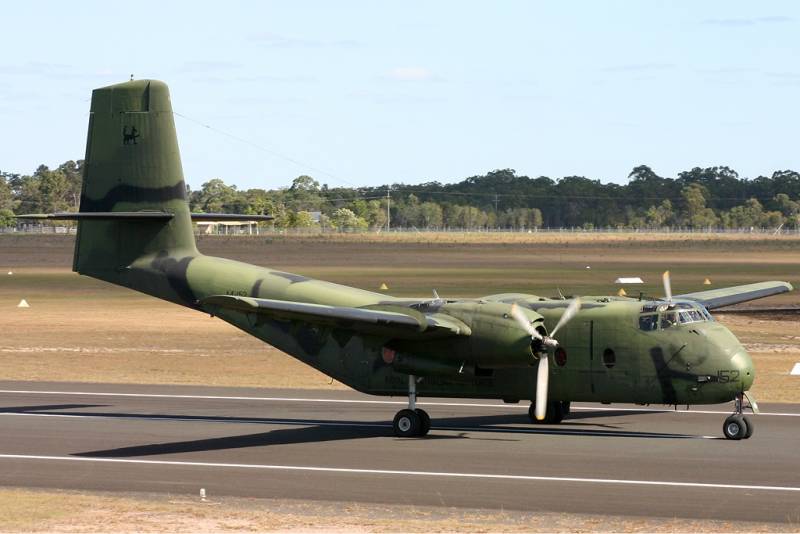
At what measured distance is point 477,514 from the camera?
19.1 meters

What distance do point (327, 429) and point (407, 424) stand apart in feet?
7.53

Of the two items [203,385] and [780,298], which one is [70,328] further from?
[780,298]

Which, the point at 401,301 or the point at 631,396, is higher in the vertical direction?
the point at 401,301

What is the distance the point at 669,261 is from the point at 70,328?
3561 inches

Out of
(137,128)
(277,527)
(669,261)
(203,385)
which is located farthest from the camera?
(669,261)

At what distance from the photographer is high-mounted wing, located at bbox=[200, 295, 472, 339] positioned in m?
25.3

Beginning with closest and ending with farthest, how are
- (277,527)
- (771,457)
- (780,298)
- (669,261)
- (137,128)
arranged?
(277,527) < (771,457) < (137,128) < (780,298) < (669,261)

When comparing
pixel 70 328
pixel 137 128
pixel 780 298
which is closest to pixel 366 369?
pixel 137 128

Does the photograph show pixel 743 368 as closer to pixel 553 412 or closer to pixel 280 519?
pixel 553 412

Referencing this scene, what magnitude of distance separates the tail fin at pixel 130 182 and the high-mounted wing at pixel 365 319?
230 inches

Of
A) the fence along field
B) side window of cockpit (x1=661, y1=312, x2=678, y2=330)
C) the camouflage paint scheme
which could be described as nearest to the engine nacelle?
the camouflage paint scheme

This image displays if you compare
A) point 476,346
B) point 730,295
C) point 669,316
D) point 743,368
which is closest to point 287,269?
point 730,295

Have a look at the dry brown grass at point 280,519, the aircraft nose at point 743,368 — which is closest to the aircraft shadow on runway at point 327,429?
the aircraft nose at point 743,368

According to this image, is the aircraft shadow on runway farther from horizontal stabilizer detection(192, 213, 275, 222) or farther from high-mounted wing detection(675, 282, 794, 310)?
horizontal stabilizer detection(192, 213, 275, 222)
